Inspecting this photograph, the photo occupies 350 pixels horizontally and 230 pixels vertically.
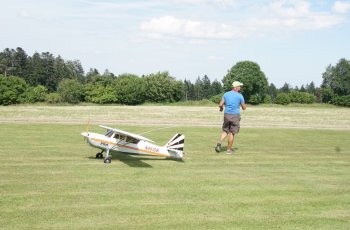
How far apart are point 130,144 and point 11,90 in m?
74.7

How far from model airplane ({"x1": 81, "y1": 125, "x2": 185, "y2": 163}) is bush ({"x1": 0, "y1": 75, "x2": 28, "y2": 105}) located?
2780 inches

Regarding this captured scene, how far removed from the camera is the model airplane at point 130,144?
1440cm

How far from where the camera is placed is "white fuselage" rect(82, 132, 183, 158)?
14.5m

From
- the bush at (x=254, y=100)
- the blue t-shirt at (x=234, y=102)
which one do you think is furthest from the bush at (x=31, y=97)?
the blue t-shirt at (x=234, y=102)

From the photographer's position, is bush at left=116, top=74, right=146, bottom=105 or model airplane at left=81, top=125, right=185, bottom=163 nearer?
model airplane at left=81, top=125, right=185, bottom=163

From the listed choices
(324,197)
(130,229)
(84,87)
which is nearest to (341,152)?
(324,197)

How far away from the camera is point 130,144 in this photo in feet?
48.8

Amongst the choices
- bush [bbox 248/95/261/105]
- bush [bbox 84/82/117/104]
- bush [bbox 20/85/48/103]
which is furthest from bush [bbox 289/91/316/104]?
bush [bbox 20/85/48/103]

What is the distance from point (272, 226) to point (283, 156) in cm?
867

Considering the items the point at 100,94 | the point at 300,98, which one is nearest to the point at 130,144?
the point at 100,94

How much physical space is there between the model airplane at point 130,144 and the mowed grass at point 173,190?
33cm

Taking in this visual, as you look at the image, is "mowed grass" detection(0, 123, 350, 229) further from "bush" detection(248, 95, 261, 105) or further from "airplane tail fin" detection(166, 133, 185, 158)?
"bush" detection(248, 95, 261, 105)

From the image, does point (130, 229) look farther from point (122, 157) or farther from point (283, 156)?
point (283, 156)

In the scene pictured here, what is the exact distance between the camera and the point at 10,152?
15.0m
